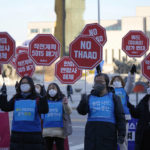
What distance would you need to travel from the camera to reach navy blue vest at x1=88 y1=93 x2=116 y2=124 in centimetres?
757

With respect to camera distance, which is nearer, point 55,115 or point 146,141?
point 146,141

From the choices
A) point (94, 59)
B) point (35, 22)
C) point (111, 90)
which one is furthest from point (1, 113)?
point (35, 22)

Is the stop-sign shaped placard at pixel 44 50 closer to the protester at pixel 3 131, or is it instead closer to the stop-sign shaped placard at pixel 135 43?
the protester at pixel 3 131

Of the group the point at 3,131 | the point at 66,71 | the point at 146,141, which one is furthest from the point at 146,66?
the point at 146,141

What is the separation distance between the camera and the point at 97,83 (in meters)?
7.56

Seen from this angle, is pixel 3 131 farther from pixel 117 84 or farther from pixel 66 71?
pixel 66 71

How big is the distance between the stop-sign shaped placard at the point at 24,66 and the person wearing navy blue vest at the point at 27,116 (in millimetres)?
5065

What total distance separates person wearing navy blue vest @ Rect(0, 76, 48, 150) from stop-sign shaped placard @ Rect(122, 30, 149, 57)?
5.89 m

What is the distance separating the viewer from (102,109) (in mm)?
7570

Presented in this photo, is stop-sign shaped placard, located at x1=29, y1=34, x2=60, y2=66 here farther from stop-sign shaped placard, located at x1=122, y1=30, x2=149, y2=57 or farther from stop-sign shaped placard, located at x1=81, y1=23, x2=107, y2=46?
stop-sign shaped placard, located at x1=122, y1=30, x2=149, y2=57

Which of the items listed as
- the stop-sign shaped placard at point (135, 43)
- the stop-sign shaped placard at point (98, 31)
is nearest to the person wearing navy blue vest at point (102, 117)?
the stop-sign shaped placard at point (98, 31)

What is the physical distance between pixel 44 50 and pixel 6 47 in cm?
79

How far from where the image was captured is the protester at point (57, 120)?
959 cm

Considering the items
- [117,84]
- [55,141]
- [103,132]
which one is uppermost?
[117,84]
